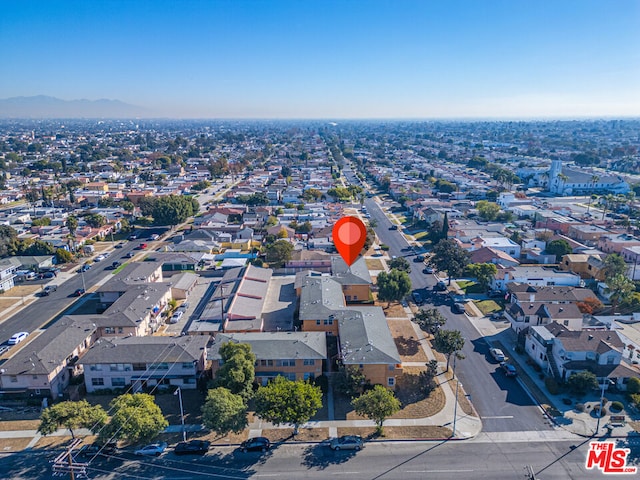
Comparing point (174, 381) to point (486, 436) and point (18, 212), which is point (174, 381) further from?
point (18, 212)

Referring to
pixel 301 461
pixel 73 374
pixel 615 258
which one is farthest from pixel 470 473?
pixel 615 258

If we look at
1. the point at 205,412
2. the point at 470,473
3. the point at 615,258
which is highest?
the point at 615,258

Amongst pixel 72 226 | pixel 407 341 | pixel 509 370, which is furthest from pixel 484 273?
pixel 72 226

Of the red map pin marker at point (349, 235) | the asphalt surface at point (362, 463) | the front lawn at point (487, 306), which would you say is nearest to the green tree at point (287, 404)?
the asphalt surface at point (362, 463)

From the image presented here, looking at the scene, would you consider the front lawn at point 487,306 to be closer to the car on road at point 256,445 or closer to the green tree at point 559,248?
the green tree at point 559,248

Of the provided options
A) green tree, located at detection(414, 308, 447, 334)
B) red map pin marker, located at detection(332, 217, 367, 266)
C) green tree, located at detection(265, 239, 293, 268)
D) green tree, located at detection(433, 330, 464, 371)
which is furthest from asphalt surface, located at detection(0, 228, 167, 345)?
green tree, located at detection(433, 330, 464, 371)

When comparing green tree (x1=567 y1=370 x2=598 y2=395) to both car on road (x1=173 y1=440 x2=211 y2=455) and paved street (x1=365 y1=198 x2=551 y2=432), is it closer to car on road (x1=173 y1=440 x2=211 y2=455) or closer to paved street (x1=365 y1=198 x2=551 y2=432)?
paved street (x1=365 y1=198 x2=551 y2=432)

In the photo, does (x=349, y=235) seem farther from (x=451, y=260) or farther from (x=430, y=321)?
(x=451, y=260)
